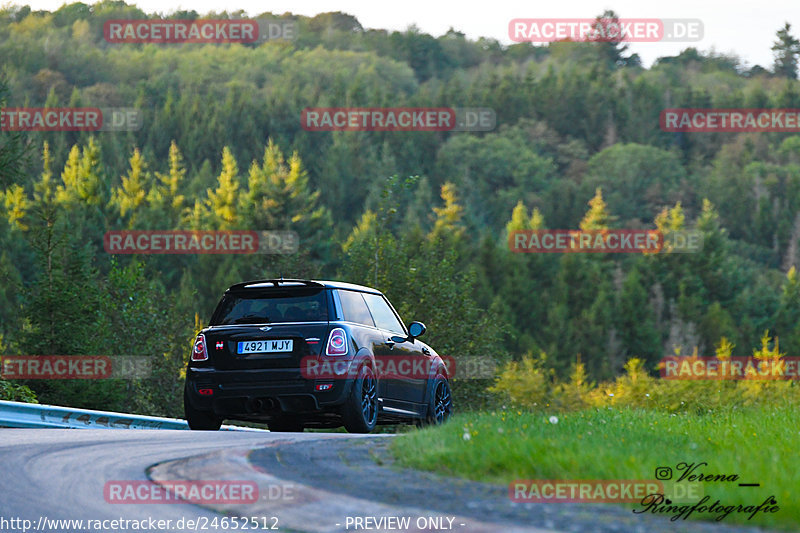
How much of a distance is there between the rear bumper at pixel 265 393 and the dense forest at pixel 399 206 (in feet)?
36.1

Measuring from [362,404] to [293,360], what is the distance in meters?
0.86

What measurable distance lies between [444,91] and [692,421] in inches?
6525

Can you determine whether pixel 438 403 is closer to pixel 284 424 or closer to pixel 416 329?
pixel 416 329

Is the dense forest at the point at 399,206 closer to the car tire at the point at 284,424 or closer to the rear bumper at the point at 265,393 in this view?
the car tire at the point at 284,424

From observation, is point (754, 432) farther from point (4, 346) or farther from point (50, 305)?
point (4, 346)

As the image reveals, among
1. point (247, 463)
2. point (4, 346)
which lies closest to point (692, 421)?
point (247, 463)

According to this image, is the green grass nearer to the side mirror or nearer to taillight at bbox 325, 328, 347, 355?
taillight at bbox 325, 328, 347, 355

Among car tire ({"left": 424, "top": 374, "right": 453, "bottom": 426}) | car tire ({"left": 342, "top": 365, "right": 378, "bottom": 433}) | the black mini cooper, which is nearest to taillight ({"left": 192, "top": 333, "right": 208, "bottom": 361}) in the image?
the black mini cooper

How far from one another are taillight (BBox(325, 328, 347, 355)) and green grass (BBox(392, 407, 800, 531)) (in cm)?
205

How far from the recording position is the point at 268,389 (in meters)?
11.7

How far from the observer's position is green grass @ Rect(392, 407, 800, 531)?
18.2ft

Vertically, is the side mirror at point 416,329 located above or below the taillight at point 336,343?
below

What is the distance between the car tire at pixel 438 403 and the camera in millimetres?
13891

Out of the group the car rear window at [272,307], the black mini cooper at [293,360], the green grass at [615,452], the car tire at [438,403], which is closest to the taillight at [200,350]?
the black mini cooper at [293,360]
